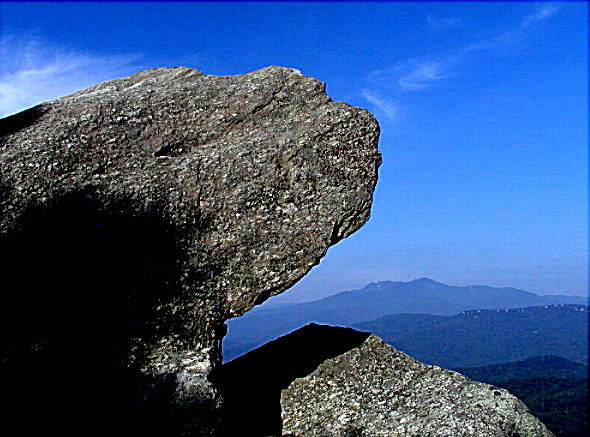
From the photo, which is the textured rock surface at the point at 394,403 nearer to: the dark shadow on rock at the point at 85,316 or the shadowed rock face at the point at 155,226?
the shadowed rock face at the point at 155,226

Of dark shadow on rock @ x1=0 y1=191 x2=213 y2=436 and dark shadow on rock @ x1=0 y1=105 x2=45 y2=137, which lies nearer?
dark shadow on rock @ x1=0 y1=191 x2=213 y2=436

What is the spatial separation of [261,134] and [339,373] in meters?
7.43

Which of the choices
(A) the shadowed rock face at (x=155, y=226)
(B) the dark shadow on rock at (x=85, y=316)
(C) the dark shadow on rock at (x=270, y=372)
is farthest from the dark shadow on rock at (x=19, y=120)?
(C) the dark shadow on rock at (x=270, y=372)

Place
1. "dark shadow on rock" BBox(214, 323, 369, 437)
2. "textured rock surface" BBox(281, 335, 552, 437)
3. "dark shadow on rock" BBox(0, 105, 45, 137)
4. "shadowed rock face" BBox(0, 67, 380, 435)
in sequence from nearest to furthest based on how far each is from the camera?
"shadowed rock face" BBox(0, 67, 380, 435) < "textured rock surface" BBox(281, 335, 552, 437) < "dark shadow on rock" BBox(214, 323, 369, 437) < "dark shadow on rock" BBox(0, 105, 45, 137)

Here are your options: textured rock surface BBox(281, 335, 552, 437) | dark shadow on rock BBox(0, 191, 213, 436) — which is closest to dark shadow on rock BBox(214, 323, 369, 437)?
textured rock surface BBox(281, 335, 552, 437)

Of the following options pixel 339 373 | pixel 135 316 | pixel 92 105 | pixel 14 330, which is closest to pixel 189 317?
pixel 135 316

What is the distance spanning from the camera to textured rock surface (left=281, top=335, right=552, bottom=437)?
13.7 m

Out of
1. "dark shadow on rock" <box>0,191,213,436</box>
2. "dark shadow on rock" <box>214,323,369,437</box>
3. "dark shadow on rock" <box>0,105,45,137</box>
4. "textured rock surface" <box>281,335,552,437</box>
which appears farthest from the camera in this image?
"dark shadow on rock" <box>0,105,45,137</box>

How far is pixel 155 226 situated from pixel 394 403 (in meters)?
7.97

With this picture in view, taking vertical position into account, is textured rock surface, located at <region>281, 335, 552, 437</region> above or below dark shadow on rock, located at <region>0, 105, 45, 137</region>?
below

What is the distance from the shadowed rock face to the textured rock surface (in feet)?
10.4

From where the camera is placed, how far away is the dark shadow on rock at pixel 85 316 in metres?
11.2

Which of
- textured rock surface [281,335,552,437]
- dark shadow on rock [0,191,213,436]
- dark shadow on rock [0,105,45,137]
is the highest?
dark shadow on rock [0,105,45,137]

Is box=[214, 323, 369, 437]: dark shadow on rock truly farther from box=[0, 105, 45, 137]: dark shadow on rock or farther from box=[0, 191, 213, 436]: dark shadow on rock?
box=[0, 105, 45, 137]: dark shadow on rock
